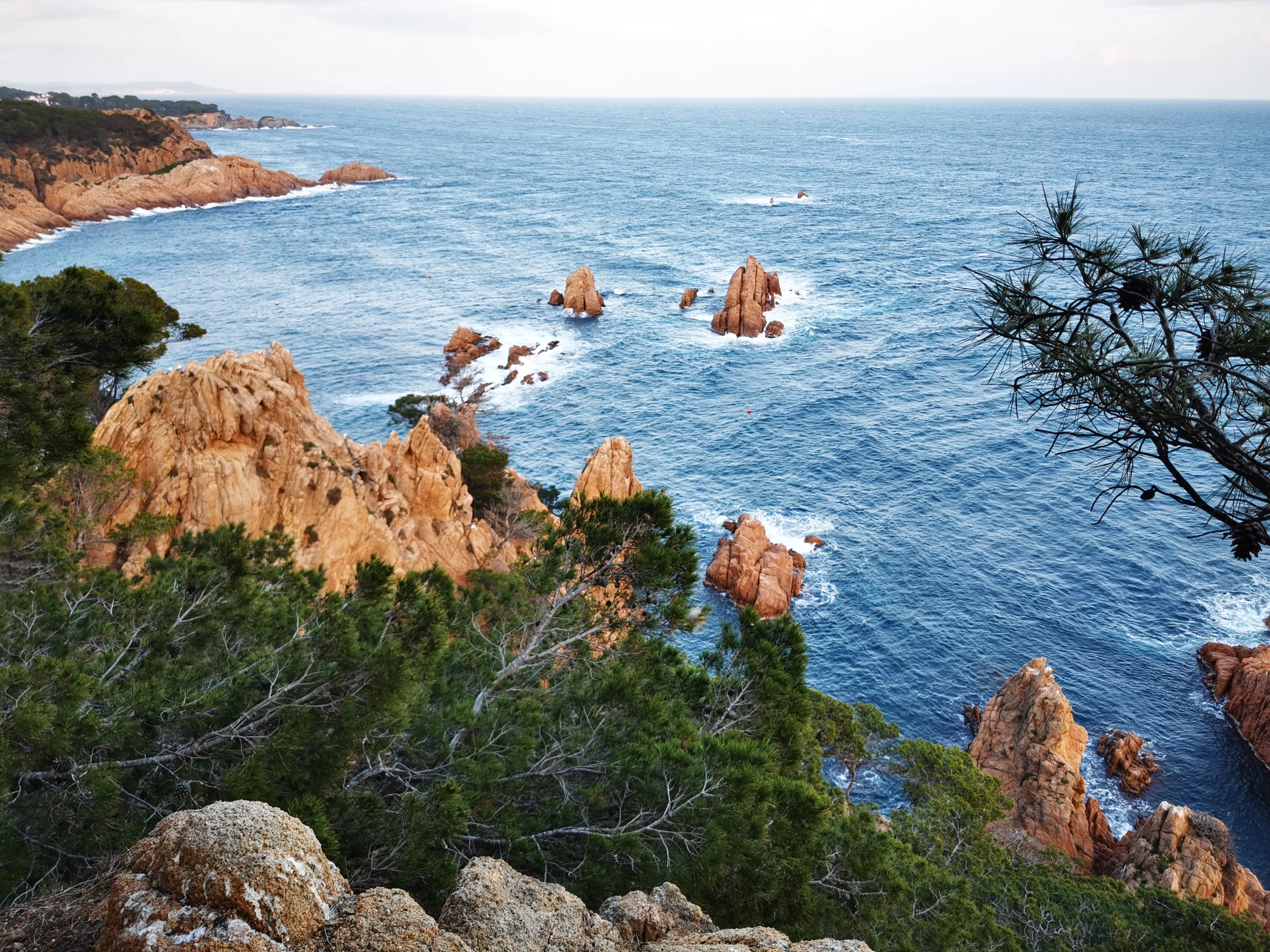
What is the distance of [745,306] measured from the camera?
235 ft

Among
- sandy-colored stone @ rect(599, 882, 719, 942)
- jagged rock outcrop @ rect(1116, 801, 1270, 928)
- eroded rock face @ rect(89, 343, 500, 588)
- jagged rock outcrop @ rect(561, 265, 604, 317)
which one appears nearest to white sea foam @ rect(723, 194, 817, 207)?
jagged rock outcrop @ rect(561, 265, 604, 317)

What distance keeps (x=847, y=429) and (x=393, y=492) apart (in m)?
35.2

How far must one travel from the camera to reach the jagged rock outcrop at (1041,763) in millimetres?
26141

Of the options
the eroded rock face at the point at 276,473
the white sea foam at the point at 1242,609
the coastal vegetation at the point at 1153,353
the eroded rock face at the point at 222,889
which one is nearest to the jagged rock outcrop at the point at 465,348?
the eroded rock face at the point at 276,473

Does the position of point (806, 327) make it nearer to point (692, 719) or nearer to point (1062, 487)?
point (1062, 487)

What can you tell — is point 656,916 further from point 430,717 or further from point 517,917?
point 430,717

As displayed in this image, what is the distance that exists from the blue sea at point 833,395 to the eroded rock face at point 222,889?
7590 mm

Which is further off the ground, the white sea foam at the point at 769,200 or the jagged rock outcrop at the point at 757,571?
the white sea foam at the point at 769,200

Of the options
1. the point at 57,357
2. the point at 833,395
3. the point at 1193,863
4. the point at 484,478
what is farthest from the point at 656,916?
the point at 833,395

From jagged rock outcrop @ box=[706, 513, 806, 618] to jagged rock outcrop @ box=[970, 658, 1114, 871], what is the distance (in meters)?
10.7

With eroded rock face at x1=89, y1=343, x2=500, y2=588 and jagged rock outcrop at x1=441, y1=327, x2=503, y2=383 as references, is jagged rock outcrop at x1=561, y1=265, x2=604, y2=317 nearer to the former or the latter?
jagged rock outcrop at x1=441, y1=327, x2=503, y2=383

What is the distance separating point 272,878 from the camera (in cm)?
573

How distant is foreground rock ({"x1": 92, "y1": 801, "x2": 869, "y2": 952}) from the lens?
17.8 ft

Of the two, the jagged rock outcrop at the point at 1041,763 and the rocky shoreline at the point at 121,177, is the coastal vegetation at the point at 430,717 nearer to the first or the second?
the jagged rock outcrop at the point at 1041,763
